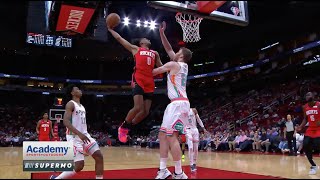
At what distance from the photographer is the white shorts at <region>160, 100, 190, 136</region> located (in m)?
4.97

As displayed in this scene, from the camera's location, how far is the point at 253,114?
21.2 meters

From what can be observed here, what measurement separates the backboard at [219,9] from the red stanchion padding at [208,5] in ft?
0.45

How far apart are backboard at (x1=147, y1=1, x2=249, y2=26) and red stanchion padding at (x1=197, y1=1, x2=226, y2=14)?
139 mm

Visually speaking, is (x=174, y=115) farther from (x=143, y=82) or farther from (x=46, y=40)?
(x=46, y=40)

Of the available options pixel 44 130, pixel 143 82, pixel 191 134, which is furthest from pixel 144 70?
pixel 44 130

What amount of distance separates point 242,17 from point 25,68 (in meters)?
27.6

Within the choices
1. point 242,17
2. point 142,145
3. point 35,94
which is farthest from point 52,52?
point 242,17

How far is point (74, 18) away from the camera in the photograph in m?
9.21

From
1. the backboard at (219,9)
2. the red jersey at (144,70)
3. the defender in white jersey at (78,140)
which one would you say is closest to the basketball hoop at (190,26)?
the backboard at (219,9)

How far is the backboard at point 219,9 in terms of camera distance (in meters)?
5.87

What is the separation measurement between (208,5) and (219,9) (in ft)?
2.84

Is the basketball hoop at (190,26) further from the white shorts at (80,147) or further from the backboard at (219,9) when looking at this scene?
the white shorts at (80,147)

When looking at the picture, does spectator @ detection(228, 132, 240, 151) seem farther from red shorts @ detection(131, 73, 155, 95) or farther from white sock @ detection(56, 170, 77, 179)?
white sock @ detection(56, 170, 77, 179)

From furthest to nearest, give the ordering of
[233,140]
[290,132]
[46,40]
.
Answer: [46,40] < [233,140] < [290,132]
